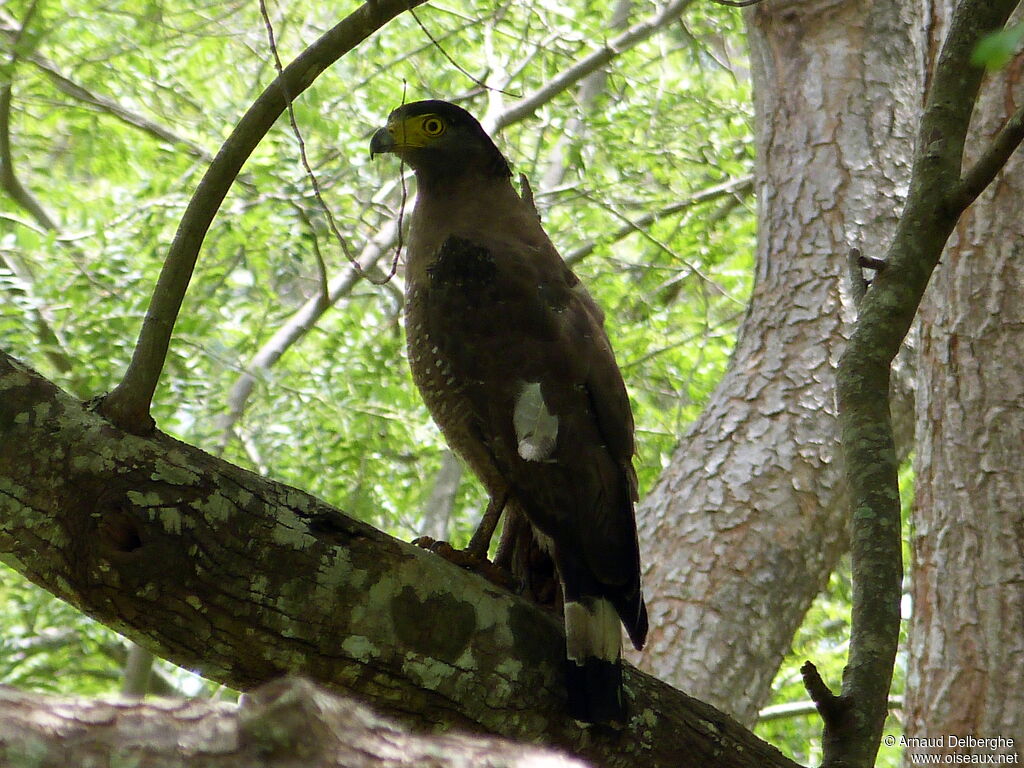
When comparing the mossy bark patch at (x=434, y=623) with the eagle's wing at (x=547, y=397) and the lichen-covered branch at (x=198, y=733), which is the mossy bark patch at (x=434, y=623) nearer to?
the eagle's wing at (x=547, y=397)

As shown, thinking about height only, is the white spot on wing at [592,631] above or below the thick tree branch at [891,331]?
below

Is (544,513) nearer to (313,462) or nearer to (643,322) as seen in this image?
(313,462)

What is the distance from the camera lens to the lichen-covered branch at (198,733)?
1115 mm

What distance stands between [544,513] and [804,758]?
4.92m

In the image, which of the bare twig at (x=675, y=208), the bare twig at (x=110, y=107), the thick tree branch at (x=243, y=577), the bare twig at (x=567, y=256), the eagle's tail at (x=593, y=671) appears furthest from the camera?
the bare twig at (x=675, y=208)

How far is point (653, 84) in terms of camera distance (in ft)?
27.0

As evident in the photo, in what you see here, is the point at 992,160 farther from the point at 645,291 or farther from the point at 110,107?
the point at 110,107

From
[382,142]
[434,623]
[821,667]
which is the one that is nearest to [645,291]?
[821,667]

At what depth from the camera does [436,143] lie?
3.71 meters

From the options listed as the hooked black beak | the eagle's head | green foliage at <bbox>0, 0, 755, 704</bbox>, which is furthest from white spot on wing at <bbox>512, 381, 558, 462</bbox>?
green foliage at <bbox>0, 0, 755, 704</bbox>

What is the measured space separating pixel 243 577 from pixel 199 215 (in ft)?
2.33

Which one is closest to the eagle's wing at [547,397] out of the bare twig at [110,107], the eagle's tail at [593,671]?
the eagle's tail at [593,671]

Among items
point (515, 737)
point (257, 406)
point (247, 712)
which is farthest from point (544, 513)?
point (257, 406)

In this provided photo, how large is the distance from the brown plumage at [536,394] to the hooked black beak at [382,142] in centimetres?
35
